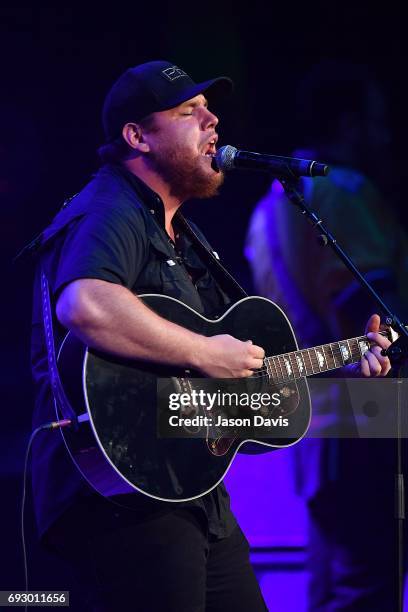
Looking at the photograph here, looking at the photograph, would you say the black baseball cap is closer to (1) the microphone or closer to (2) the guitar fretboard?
(1) the microphone


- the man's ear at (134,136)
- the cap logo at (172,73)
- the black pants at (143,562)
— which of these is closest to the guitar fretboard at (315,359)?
the black pants at (143,562)

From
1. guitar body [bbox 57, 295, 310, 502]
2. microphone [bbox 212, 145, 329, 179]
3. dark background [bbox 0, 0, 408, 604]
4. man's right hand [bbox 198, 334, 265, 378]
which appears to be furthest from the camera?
dark background [bbox 0, 0, 408, 604]

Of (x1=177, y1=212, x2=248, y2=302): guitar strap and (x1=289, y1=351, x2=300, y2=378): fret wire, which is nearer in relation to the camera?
(x1=289, y1=351, x2=300, y2=378): fret wire

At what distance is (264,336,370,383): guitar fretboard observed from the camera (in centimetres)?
283

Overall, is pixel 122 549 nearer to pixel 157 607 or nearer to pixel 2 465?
pixel 157 607

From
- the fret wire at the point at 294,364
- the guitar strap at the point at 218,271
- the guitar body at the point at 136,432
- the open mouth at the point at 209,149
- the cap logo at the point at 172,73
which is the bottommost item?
the guitar body at the point at 136,432

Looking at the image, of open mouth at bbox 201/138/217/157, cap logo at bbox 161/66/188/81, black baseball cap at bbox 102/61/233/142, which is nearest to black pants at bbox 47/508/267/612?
open mouth at bbox 201/138/217/157

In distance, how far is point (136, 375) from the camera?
247 centimetres

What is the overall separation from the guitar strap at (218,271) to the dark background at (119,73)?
1.55 meters

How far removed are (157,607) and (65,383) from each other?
0.62 metres

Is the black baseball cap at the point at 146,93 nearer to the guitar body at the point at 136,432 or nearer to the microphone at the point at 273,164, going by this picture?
the microphone at the point at 273,164

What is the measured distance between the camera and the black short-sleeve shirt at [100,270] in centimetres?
244

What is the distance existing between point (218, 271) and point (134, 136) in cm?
50

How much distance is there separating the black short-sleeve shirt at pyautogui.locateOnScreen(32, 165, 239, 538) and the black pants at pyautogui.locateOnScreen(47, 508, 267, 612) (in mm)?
52
